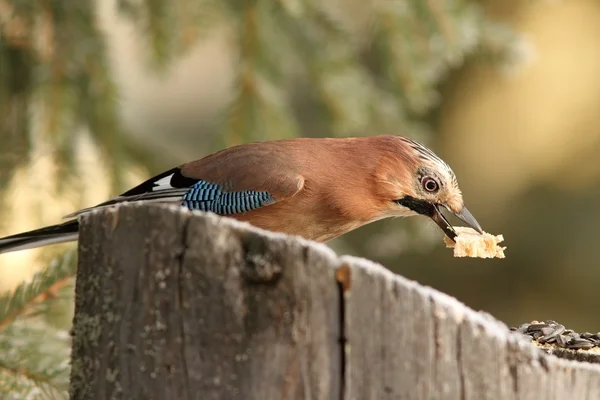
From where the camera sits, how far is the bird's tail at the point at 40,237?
2.93m

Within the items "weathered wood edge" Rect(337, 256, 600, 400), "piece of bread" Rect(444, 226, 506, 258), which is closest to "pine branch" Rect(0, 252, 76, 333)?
"piece of bread" Rect(444, 226, 506, 258)

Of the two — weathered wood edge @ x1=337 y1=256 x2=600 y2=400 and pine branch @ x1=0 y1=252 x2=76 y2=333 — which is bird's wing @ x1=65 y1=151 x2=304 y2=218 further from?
weathered wood edge @ x1=337 y1=256 x2=600 y2=400

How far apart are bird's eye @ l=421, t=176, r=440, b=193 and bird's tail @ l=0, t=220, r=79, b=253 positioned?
117 centimetres

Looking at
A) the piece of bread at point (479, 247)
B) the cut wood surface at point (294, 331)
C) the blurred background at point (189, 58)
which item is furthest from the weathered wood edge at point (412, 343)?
the blurred background at point (189, 58)

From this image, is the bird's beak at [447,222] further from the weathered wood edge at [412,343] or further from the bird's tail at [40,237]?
the weathered wood edge at [412,343]

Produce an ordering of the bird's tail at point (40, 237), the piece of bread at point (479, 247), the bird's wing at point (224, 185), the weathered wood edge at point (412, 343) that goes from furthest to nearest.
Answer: the bird's wing at point (224, 185) < the piece of bread at point (479, 247) < the bird's tail at point (40, 237) < the weathered wood edge at point (412, 343)

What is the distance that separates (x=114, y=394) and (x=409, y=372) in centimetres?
59

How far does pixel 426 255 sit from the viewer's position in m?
8.73

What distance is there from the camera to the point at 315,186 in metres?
3.30

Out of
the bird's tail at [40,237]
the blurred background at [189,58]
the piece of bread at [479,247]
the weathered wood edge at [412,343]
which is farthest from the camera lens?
the blurred background at [189,58]

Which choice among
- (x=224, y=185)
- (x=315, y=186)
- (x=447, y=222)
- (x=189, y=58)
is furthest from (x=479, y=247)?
(x=189, y=58)

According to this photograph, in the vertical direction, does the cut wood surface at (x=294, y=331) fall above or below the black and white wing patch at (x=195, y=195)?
below

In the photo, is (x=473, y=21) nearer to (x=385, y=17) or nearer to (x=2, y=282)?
(x=385, y=17)

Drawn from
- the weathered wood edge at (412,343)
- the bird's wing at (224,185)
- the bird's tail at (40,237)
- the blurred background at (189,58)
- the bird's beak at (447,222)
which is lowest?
the weathered wood edge at (412,343)
